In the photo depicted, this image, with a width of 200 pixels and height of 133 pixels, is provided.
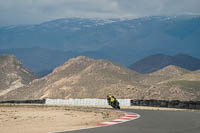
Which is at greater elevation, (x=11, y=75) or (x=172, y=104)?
(x=11, y=75)

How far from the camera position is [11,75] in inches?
6344

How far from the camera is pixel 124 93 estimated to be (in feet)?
329

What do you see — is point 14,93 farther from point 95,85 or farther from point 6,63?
point 6,63

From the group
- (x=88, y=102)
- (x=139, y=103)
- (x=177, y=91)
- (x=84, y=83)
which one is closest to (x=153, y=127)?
(x=139, y=103)

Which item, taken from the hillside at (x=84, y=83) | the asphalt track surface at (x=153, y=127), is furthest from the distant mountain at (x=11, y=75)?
the asphalt track surface at (x=153, y=127)

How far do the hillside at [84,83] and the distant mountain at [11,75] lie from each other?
490 inches

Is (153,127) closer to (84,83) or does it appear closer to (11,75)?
(84,83)

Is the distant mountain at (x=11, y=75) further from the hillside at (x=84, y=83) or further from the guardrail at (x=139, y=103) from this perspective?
the guardrail at (x=139, y=103)

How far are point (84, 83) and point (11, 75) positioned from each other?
50.9m

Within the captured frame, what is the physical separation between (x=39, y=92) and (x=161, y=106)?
3621 inches

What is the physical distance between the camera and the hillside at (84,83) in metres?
108

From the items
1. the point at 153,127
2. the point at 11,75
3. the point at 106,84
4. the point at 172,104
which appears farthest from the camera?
the point at 11,75

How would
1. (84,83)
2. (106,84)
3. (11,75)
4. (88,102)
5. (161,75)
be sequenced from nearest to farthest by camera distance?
(88,102) → (106,84) → (84,83) → (161,75) → (11,75)

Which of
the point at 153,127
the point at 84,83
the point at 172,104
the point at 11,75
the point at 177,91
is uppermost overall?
the point at 11,75
